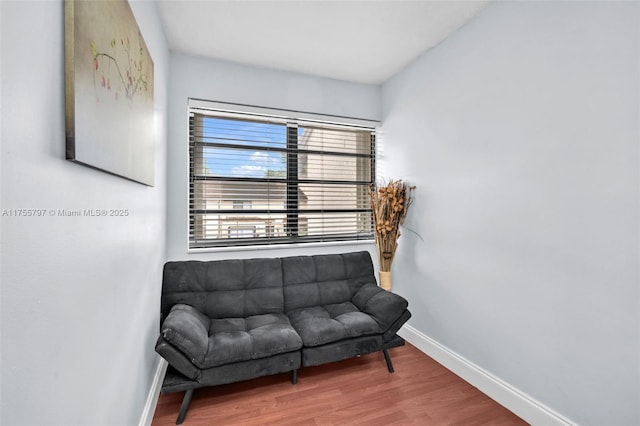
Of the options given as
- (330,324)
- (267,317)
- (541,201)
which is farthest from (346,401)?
(541,201)

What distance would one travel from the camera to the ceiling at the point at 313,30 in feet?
6.57

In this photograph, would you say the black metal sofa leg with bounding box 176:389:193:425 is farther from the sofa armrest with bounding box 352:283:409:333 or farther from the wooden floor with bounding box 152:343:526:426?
the sofa armrest with bounding box 352:283:409:333

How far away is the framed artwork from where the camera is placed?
2.51ft

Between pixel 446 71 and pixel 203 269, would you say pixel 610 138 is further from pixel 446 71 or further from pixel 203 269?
pixel 203 269

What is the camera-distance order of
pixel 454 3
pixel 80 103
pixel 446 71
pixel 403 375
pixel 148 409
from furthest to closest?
1. pixel 446 71
2. pixel 403 375
3. pixel 454 3
4. pixel 148 409
5. pixel 80 103

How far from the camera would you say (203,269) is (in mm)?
2336

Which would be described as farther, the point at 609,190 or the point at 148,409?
the point at 148,409

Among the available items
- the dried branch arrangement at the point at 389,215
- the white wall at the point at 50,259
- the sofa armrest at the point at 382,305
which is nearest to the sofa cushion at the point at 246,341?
the white wall at the point at 50,259

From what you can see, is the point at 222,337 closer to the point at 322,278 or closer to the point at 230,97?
the point at 322,278

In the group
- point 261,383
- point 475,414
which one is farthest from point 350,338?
point 475,414

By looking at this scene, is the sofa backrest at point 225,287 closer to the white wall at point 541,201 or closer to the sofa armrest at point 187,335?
the sofa armrest at point 187,335

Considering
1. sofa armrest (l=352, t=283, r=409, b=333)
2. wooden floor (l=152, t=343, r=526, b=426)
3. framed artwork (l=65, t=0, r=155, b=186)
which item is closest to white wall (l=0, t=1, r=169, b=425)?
framed artwork (l=65, t=0, r=155, b=186)

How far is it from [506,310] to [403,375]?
3.03 ft

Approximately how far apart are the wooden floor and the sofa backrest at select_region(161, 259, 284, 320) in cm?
55
